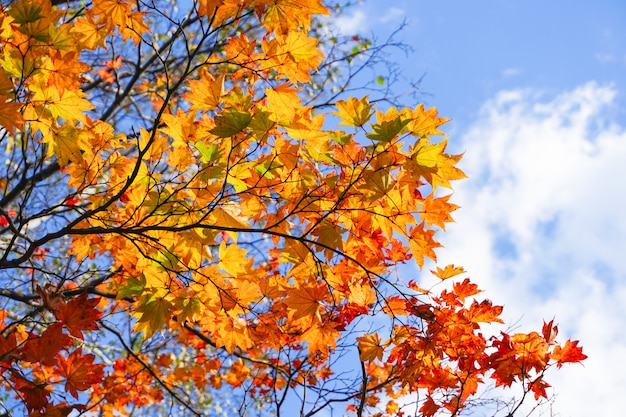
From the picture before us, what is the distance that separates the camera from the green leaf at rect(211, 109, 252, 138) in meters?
1.92

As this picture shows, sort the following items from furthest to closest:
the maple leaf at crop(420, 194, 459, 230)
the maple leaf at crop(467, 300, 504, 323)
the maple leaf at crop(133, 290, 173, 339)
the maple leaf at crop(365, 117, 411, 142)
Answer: the maple leaf at crop(467, 300, 504, 323), the maple leaf at crop(133, 290, 173, 339), the maple leaf at crop(420, 194, 459, 230), the maple leaf at crop(365, 117, 411, 142)

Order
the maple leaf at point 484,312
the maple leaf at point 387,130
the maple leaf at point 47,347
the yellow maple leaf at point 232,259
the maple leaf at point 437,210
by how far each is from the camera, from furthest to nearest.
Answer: the maple leaf at point 484,312 → the yellow maple leaf at point 232,259 → the maple leaf at point 437,210 → the maple leaf at point 47,347 → the maple leaf at point 387,130

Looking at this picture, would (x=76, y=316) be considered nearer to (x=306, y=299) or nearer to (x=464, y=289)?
(x=306, y=299)

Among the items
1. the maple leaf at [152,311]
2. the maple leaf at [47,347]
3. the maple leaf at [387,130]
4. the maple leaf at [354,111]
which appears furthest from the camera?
the maple leaf at [152,311]

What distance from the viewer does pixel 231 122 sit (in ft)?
6.38

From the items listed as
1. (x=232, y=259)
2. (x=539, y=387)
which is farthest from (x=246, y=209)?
(x=539, y=387)

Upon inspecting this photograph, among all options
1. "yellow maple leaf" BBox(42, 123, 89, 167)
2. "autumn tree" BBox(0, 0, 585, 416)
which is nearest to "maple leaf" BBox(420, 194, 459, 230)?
"autumn tree" BBox(0, 0, 585, 416)

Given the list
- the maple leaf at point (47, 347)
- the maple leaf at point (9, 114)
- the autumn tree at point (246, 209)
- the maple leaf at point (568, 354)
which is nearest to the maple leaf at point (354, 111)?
the autumn tree at point (246, 209)

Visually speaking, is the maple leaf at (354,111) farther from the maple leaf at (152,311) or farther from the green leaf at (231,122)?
the maple leaf at (152,311)

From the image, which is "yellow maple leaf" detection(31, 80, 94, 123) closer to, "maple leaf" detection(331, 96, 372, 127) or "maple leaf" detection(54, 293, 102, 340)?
"maple leaf" detection(54, 293, 102, 340)

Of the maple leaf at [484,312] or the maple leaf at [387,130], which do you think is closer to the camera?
the maple leaf at [387,130]

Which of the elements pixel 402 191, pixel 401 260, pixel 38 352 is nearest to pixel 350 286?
pixel 401 260

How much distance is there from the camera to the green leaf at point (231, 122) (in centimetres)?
192

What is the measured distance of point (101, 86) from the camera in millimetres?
5473
